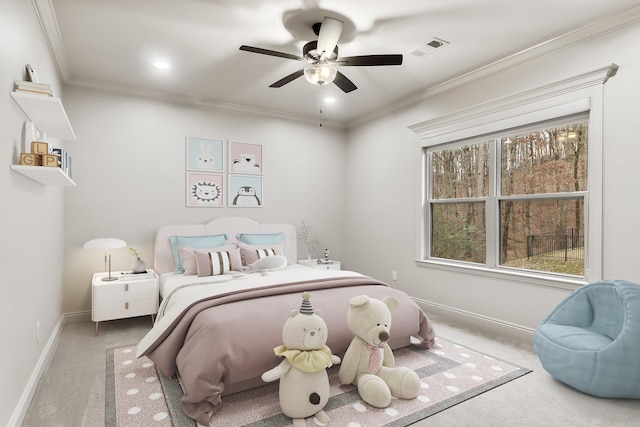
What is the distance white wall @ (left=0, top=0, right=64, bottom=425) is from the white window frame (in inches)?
144

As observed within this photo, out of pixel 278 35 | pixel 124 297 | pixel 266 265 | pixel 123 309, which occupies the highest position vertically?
pixel 278 35

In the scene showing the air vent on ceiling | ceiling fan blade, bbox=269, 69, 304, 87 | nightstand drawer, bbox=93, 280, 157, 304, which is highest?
the air vent on ceiling

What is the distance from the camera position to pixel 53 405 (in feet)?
7.07

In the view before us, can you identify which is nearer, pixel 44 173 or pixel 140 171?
pixel 44 173

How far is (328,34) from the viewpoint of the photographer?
271cm

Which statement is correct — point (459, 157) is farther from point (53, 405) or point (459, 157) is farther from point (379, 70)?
point (53, 405)

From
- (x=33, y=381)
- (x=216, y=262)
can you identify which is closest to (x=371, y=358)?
(x=216, y=262)

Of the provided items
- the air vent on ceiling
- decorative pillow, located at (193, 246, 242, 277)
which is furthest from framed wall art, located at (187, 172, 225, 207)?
the air vent on ceiling

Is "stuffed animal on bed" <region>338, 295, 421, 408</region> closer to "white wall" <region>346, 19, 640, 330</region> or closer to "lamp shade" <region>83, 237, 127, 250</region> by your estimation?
"white wall" <region>346, 19, 640, 330</region>

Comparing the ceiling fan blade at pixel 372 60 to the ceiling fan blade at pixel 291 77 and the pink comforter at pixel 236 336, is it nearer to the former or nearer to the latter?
the ceiling fan blade at pixel 291 77

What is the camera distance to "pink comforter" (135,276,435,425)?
2047 mm

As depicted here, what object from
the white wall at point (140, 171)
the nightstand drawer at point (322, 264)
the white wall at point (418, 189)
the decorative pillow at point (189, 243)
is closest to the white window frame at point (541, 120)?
the white wall at point (418, 189)

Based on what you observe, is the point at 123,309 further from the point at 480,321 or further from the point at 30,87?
the point at 480,321

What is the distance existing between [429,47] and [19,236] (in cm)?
332
